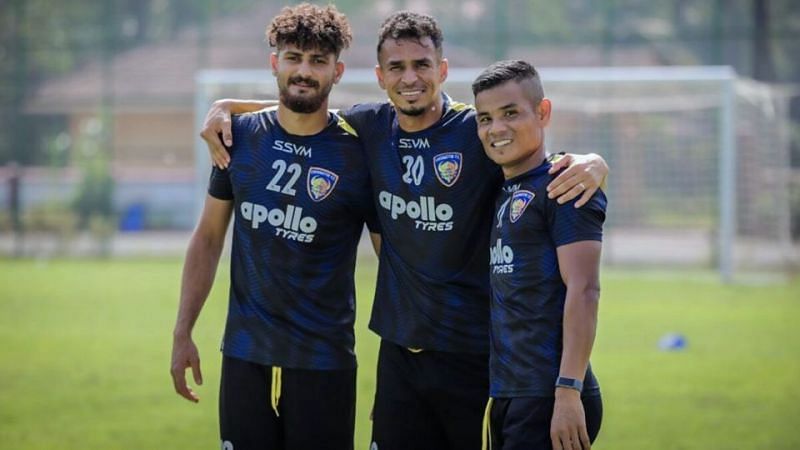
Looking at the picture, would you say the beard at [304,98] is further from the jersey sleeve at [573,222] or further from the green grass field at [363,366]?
the green grass field at [363,366]

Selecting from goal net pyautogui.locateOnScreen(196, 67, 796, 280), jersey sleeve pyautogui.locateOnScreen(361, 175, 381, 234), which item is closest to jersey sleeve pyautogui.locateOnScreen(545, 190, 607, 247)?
jersey sleeve pyautogui.locateOnScreen(361, 175, 381, 234)

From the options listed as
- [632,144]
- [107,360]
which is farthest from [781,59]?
[107,360]

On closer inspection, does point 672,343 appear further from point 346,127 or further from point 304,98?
point 304,98

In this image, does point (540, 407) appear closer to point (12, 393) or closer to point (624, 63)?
point (12, 393)

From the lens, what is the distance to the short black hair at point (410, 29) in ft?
15.9

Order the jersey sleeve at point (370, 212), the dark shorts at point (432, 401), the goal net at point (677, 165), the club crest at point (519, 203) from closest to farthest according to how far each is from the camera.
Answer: the club crest at point (519, 203) → the dark shorts at point (432, 401) → the jersey sleeve at point (370, 212) → the goal net at point (677, 165)

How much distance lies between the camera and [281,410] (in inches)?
191

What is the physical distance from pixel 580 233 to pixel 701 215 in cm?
1865

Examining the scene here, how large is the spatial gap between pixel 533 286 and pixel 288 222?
1169 mm

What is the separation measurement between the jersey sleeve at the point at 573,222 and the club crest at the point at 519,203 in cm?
8

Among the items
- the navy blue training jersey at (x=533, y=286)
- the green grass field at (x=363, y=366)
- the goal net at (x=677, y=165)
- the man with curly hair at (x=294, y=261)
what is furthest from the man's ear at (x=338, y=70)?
the goal net at (x=677, y=165)

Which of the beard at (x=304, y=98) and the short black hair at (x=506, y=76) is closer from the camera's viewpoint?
the short black hair at (x=506, y=76)

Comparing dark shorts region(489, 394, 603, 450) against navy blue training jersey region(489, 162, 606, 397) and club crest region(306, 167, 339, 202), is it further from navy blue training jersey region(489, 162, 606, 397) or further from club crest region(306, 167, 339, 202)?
club crest region(306, 167, 339, 202)

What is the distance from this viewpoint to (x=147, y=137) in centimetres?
2908
